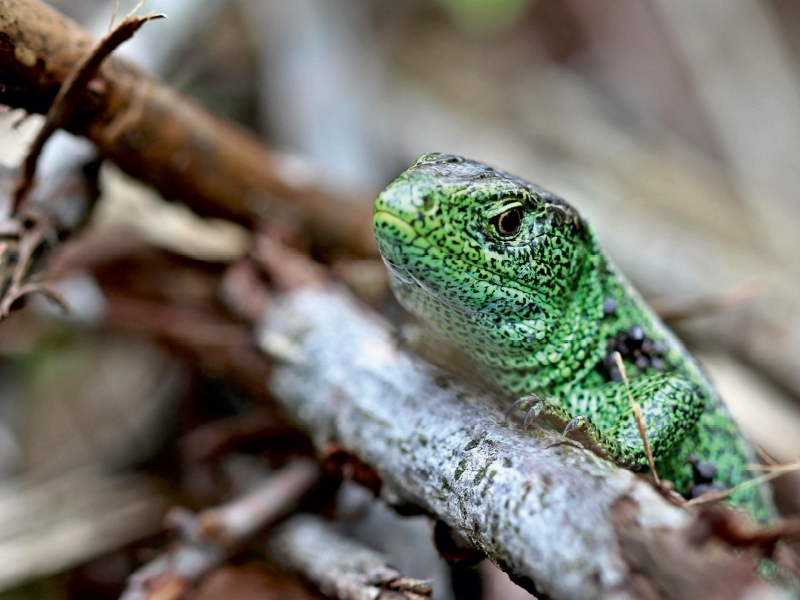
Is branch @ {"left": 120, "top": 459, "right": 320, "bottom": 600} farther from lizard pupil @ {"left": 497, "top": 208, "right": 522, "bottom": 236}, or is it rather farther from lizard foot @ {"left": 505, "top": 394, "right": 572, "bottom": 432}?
lizard pupil @ {"left": 497, "top": 208, "right": 522, "bottom": 236}

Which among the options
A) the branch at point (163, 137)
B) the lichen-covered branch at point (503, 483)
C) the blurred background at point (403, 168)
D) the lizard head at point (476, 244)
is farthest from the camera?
the blurred background at point (403, 168)

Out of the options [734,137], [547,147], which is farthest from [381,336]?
[734,137]

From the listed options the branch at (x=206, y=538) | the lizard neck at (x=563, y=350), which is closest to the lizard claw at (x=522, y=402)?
the lizard neck at (x=563, y=350)

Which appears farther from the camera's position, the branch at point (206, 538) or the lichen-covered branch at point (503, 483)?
the branch at point (206, 538)

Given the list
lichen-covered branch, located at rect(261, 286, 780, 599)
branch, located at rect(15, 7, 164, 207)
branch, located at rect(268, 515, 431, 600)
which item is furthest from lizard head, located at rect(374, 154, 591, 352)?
branch, located at rect(15, 7, 164, 207)

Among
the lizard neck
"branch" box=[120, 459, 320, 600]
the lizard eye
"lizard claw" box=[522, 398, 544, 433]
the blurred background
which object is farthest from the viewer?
the blurred background

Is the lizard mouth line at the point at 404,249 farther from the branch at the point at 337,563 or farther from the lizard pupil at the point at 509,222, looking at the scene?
the branch at the point at 337,563

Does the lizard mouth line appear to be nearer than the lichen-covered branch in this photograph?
No

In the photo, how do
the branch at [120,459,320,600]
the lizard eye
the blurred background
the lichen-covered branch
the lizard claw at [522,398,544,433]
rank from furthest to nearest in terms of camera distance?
the blurred background
the branch at [120,459,320,600]
the lizard eye
the lizard claw at [522,398,544,433]
the lichen-covered branch

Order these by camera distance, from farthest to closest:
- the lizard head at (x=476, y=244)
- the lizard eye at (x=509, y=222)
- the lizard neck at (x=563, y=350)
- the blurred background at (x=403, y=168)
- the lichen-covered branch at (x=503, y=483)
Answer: the blurred background at (x=403, y=168) → the lizard neck at (x=563, y=350) → the lizard eye at (x=509, y=222) → the lizard head at (x=476, y=244) → the lichen-covered branch at (x=503, y=483)
